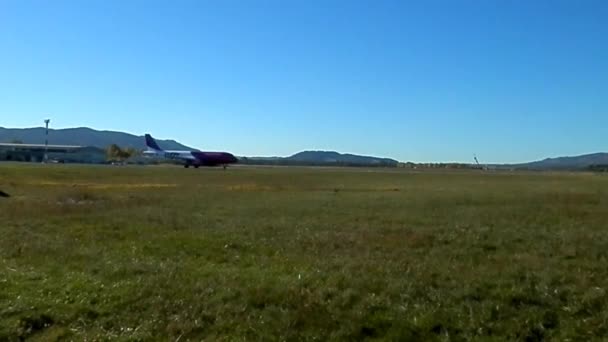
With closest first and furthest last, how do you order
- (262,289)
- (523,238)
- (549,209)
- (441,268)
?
(262,289), (441,268), (523,238), (549,209)

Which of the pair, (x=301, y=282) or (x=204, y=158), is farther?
(x=204, y=158)

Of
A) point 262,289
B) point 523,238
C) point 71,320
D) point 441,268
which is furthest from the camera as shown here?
point 523,238

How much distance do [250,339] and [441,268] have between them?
6254 millimetres

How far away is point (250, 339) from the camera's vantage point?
8.84 metres

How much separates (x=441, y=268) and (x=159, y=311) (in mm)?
6606

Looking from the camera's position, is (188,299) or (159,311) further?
(188,299)

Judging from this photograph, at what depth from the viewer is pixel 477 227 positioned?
23.0 metres

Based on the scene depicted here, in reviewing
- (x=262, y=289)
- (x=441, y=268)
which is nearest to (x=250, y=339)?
(x=262, y=289)

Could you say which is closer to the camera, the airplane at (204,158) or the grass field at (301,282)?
the grass field at (301,282)

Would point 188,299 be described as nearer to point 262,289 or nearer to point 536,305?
point 262,289

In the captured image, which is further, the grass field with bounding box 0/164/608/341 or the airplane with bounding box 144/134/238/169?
the airplane with bounding box 144/134/238/169

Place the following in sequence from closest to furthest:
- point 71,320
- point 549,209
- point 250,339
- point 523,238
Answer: point 250,339
point 71,320
point 523,238
point 549,209

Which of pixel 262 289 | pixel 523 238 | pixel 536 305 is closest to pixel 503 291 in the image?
pixel 536 305

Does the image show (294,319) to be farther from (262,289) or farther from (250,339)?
(262,289)
